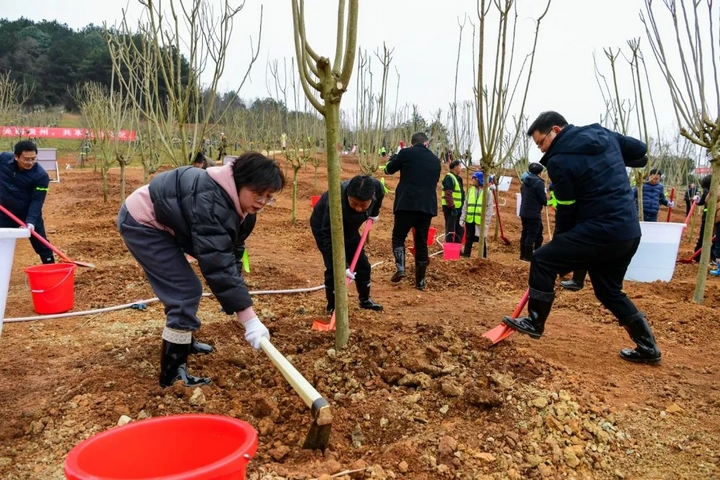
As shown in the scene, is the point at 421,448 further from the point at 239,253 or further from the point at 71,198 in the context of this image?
the point at 71,198

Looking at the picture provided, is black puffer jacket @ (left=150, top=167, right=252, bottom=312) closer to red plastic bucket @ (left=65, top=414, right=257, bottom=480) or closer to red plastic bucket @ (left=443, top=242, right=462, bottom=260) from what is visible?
red plastic bucket @ (left=65, top=414, right=257, bottom=480)

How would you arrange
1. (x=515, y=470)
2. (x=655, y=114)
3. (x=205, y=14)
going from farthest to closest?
1. (x=655, y=114)
2. (x=205, y=14)
3. (x=515, y=470)

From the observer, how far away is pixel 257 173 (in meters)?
2.45

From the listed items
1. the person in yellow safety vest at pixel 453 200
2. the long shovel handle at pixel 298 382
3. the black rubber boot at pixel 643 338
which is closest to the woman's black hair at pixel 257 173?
the long shovel handle at pixel 298 382

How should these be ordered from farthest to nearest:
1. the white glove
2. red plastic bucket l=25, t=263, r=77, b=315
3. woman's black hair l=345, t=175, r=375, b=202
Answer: red plastic bucket l=25, t=263, r=77, b=315 < woman's black hair l=345, t=175, r=375, b=202 < the white glove

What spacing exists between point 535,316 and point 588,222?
2.19ft

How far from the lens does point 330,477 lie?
1.94 meters

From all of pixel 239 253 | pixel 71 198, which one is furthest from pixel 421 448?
pixel 71 198

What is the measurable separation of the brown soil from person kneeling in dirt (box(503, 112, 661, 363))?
32 cm

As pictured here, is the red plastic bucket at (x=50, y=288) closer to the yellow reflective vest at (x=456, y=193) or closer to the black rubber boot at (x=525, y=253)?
the yellow reflective vest at (x=456, y=193)

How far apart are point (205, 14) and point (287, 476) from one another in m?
4.31

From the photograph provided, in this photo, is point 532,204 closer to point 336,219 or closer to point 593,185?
point 593,185

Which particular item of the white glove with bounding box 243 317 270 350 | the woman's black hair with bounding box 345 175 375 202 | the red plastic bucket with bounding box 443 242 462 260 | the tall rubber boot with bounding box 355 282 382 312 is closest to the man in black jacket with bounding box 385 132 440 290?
the tall rubber boot with bounding box 355 282 382 312

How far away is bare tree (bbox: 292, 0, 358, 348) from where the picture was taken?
2.68 m
